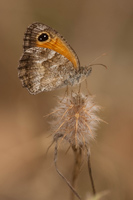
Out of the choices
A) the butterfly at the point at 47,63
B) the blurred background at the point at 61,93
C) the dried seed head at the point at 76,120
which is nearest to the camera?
the dried seed head at the point at 76,120

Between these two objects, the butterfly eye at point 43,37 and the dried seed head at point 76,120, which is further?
the butterfly eye at point 43,37

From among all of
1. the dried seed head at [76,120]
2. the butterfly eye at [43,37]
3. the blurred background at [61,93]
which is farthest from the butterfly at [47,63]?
the blurred background at [61,93]

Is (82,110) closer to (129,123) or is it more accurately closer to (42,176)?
(42,176)

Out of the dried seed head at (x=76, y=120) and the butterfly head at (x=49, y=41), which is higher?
the butterfly head at (x=49, y=41)

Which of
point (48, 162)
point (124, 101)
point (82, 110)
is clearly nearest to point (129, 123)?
point (124, 101)

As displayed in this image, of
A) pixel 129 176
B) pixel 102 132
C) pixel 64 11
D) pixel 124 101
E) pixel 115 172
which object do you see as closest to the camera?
pixel 115 172

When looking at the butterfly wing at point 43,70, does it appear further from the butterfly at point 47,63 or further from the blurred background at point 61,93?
the blurred background at point 61,93

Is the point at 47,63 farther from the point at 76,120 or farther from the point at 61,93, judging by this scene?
the point at 61,93
